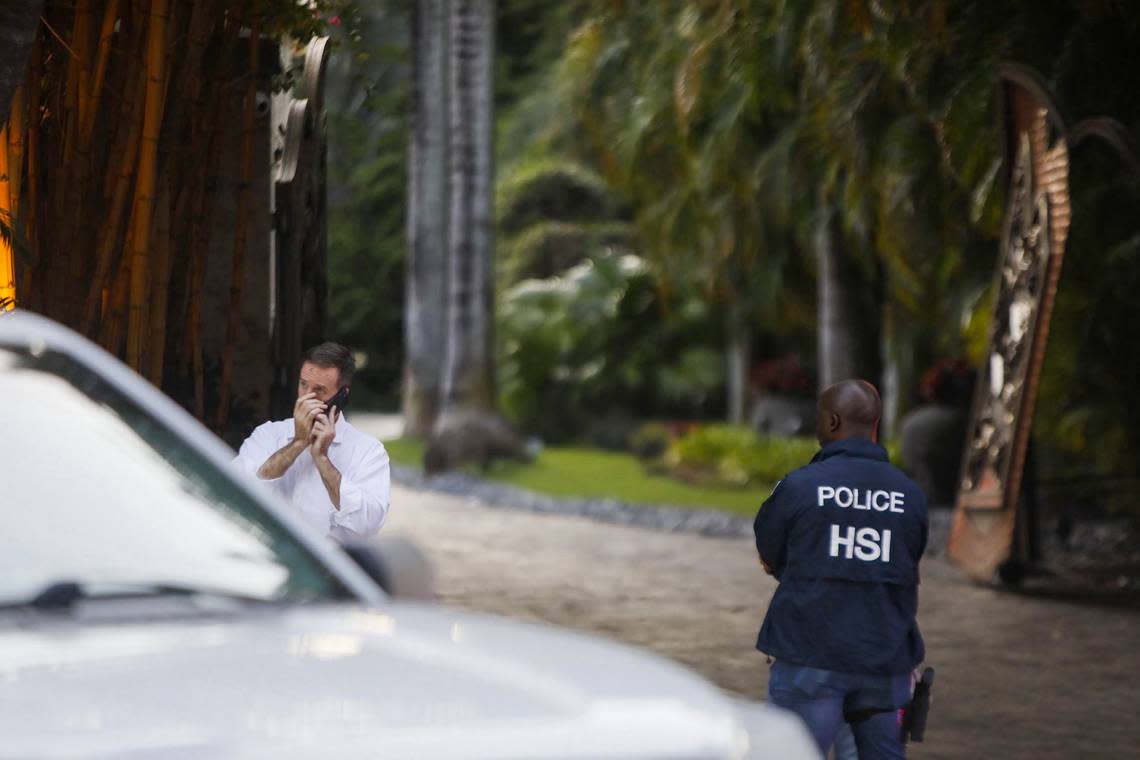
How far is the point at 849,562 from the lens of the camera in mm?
5613

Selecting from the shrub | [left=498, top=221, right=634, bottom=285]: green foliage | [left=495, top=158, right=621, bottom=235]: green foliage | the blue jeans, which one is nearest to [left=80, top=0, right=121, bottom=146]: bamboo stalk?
the blue jeans

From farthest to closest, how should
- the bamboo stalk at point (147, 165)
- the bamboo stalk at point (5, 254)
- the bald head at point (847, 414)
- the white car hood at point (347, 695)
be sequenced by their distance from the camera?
the bamboo stalk at point (5, 254) → the bamboo stalk at point (147, 165) → the bald head at point (847, 414) → the white car hood at point (347, 695)

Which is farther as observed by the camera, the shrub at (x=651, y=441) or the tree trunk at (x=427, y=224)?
the tree trunk at (x=427, y=224)

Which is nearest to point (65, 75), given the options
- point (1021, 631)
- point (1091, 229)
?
point (1021, 631)

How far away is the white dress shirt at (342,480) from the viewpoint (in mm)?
6184

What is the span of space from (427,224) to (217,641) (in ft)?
84.2

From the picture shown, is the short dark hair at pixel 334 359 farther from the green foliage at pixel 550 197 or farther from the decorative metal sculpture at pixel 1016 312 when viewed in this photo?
the green foliage at pixel 550 197

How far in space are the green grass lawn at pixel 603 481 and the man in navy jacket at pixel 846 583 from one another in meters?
14.5

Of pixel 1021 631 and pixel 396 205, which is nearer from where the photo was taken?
pixel 1021 631

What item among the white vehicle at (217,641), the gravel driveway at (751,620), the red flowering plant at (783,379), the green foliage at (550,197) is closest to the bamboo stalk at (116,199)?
the white vehicle at (217,641)

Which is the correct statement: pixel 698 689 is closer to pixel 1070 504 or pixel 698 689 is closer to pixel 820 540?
pixel 820 540

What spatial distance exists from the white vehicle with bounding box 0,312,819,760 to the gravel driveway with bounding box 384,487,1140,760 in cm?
534

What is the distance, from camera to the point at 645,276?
31.5 meters

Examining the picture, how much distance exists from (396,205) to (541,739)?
4072 cm
